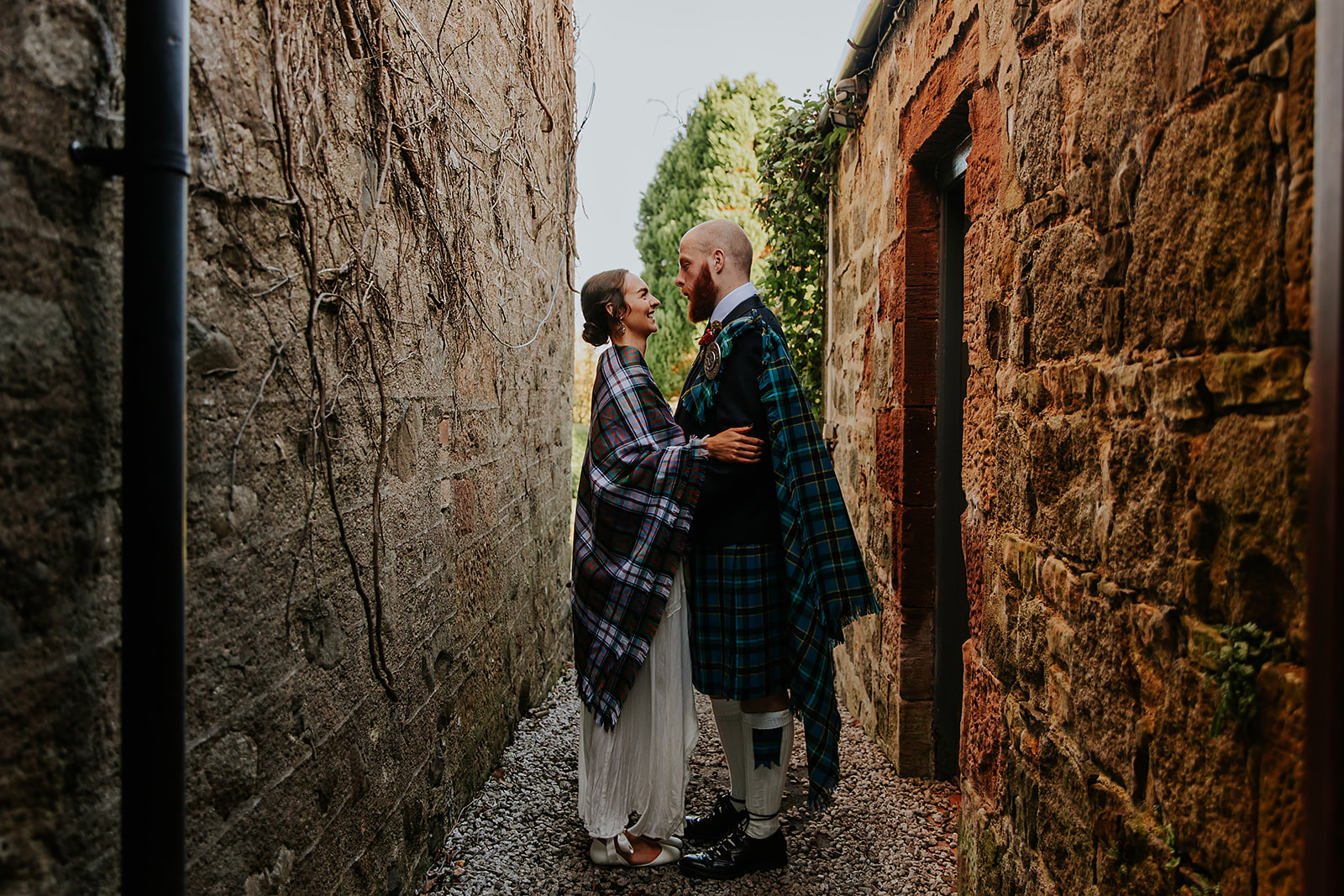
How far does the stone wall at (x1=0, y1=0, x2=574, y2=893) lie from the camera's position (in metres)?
1.01

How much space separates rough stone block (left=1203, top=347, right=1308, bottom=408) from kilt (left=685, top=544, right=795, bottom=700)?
1.47 meters

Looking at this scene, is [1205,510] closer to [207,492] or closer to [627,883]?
[207,492]

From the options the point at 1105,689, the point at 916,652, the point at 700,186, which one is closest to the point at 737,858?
the point at 916,652

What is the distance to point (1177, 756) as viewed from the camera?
51.8 inches

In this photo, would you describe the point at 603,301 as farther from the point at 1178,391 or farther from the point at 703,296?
the point at 1178,391

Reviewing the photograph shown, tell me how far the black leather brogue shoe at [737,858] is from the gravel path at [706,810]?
3cm

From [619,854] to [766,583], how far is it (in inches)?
37.8

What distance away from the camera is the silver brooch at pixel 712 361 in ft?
8.54

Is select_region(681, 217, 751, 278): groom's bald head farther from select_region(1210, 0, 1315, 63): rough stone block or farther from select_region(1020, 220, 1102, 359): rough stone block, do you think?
select_region(1210, 0, 1315, 63): rough stone block

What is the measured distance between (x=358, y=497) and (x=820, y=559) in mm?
1272

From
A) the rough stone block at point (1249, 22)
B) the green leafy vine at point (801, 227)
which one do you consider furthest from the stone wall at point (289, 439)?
the green leafy vine at point (801, 227)

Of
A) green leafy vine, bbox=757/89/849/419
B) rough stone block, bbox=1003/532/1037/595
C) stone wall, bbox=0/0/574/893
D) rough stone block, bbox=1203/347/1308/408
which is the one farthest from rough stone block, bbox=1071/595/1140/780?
green leafy vine, bbox=757/89/849/419

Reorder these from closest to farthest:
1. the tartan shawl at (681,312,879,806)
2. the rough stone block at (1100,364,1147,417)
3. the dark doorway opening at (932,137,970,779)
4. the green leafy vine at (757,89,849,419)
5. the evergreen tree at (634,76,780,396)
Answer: the rough stone block at (1100,364,1147,417) < the tartan shawl at (681,312,879,806) < the dark doorway opening at (932,137,970,779) < the green leafy vine at (757,89,849,419) < the evergreen tree at (634,76,780,396)

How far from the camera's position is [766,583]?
2537 mm
